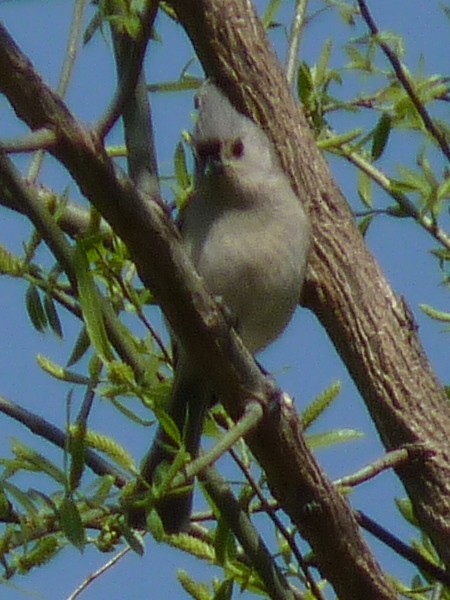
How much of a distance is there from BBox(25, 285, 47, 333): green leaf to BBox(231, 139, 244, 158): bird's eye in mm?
946

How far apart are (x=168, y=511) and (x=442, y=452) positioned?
56cm

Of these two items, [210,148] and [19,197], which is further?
[210,148]

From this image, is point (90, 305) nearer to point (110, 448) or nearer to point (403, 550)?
point (110, 448)

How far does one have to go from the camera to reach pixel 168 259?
1628mm

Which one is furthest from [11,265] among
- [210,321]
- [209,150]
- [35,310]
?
[209,150]

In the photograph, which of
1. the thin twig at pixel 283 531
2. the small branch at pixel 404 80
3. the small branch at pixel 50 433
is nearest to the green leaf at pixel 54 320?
the small branch at pixel 50 433

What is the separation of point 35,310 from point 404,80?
0.88 metres

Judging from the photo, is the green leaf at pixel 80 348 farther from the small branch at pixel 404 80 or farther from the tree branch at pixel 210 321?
the small branch at pixel 404 80

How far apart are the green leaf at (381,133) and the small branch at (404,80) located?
72 mm

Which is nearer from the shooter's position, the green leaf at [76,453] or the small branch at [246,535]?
the green leaf at [76,453]

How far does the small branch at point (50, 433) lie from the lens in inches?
73.7

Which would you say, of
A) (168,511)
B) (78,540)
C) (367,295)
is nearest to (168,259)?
(78,540)

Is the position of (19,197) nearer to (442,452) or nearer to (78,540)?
(78,540)

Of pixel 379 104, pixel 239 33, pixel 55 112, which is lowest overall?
pixel 55 112
